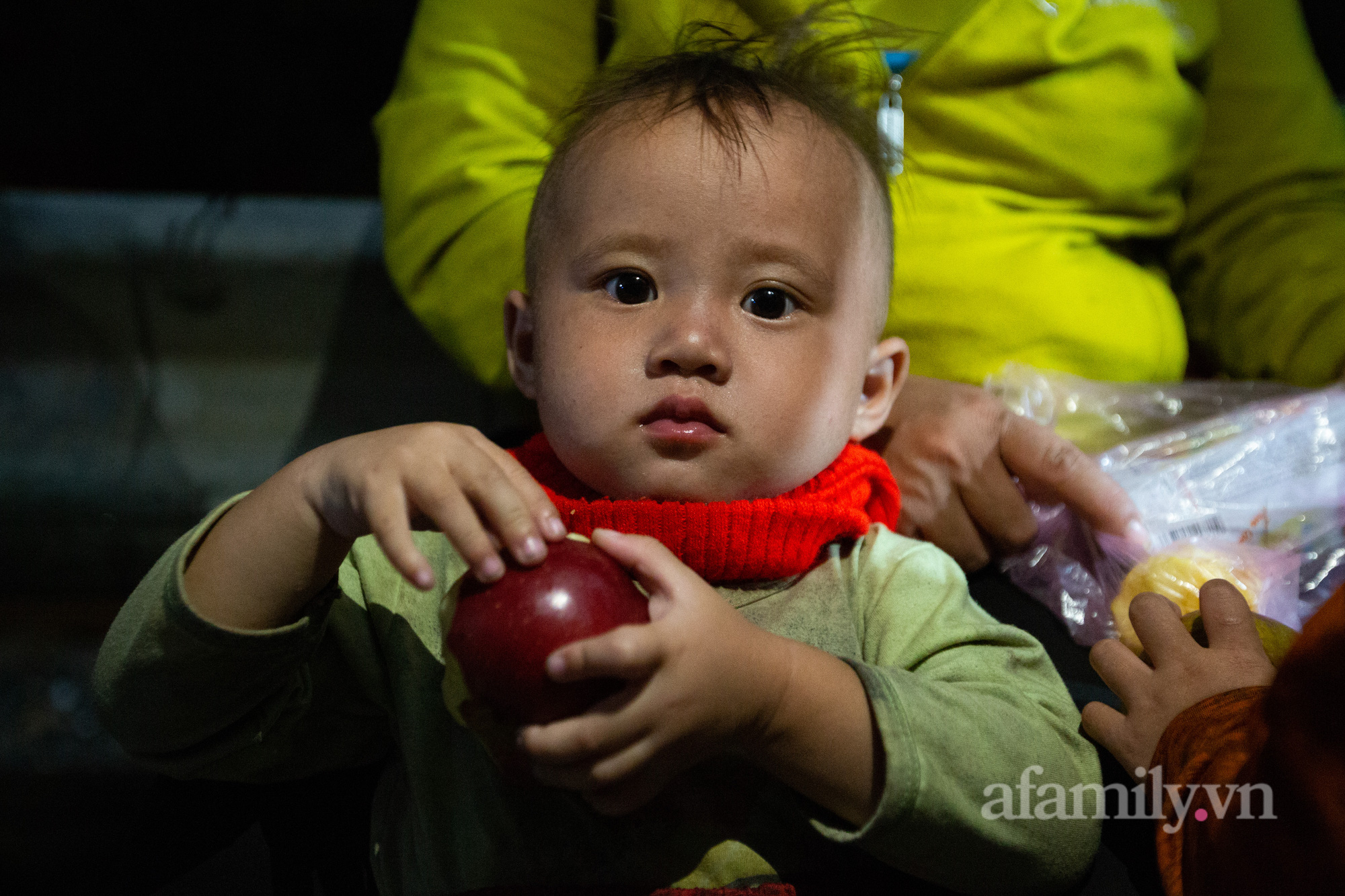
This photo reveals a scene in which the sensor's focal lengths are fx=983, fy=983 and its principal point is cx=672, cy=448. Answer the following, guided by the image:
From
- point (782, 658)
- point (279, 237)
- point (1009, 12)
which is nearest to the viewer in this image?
point (782, 658)

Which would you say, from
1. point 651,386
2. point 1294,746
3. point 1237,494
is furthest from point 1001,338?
point 1294,746

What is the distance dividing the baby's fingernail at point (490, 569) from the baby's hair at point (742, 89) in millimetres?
362

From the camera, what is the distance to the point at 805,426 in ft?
2.62

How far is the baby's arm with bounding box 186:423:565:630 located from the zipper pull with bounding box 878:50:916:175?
0.72 metres

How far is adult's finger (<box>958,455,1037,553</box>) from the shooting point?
103 centimetres

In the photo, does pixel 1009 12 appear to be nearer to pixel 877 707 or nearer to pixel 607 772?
pixel 877 707

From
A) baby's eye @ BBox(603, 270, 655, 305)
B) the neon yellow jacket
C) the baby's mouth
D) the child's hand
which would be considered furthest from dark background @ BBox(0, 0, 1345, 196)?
the child's hand

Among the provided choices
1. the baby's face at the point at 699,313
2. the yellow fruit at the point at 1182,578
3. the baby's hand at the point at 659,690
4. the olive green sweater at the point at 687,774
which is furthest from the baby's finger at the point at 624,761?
the yellow fruit at the point at 1182,578

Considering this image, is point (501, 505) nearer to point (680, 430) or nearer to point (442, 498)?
point (442, 498)

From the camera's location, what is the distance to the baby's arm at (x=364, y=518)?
61 cm

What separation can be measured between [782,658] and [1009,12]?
0.90m

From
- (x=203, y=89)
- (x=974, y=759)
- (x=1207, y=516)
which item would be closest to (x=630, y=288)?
(x=974, y=759)

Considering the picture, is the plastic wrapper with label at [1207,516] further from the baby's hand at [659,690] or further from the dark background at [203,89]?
the dark background at [203,89]

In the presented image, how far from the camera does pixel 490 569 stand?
23.3 inches
